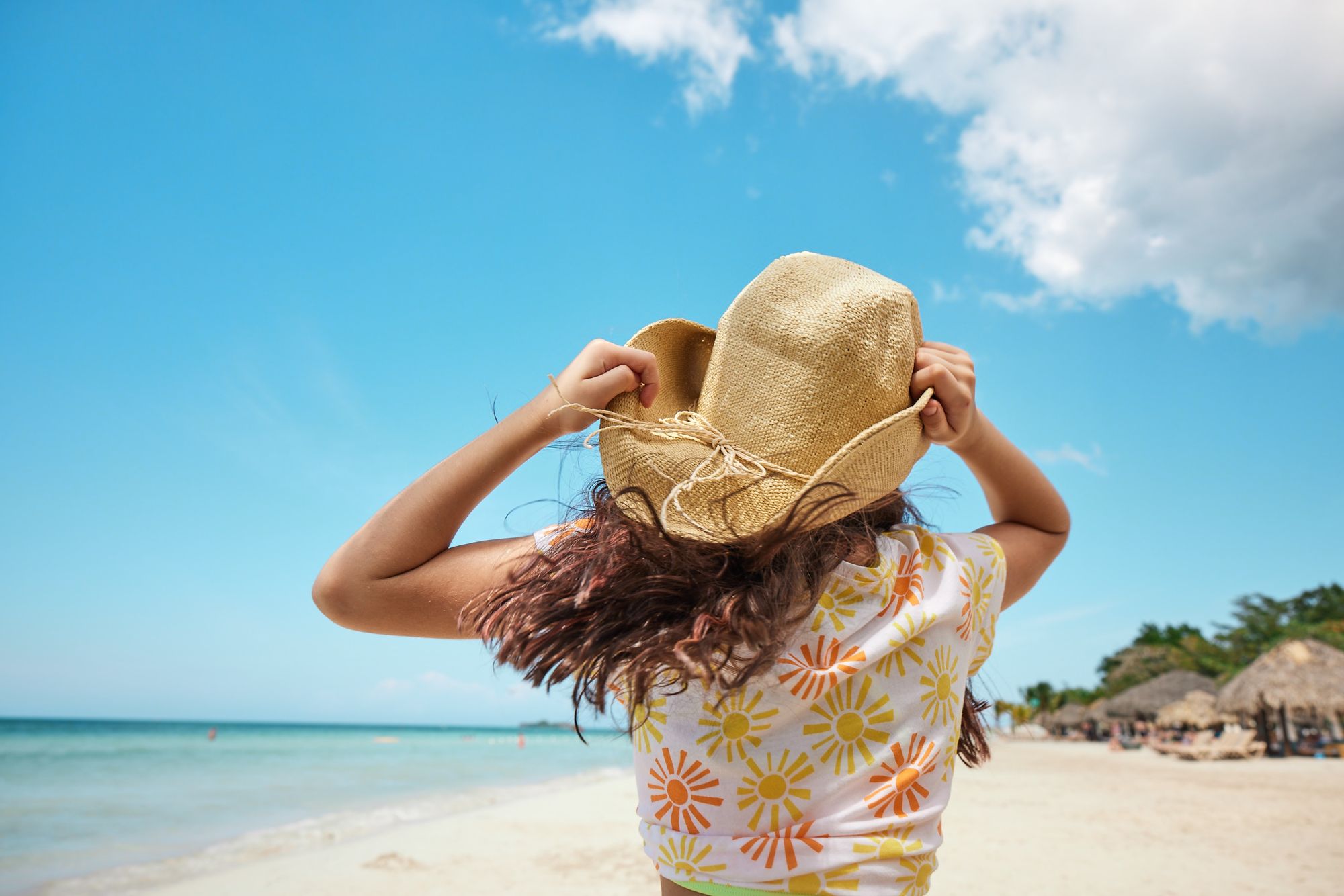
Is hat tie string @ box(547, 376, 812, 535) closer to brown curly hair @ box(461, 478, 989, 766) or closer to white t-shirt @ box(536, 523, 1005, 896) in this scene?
brown curly hair @ box(461, 478, 989, 766)

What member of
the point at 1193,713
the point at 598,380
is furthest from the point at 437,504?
the point at 1193,713

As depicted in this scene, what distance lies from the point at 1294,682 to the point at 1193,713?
18.9ft

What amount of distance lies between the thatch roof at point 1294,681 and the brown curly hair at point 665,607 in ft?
76.2

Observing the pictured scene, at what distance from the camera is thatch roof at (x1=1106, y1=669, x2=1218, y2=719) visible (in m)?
27.0

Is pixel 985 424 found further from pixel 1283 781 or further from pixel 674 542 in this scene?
pixel 1283 781

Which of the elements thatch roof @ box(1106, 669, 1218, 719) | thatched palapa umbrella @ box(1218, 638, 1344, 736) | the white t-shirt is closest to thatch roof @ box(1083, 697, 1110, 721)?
thatch roof @ box(1106, 669, 1218, 719)

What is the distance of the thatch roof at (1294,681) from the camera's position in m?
18.4

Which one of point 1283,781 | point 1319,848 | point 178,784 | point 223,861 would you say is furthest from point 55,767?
point 1283,781

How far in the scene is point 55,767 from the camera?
877 inches

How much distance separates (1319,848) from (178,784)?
789 inches

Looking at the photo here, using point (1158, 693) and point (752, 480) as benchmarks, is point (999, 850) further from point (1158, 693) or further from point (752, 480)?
point (1158, 693)

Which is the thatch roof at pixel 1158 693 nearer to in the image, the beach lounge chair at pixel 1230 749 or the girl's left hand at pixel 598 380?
the beach lounge chair at pixel 1230 749

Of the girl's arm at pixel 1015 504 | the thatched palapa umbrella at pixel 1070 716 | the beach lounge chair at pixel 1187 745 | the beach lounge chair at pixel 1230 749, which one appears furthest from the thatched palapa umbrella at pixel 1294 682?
the girl's arm at pixel 1015 504

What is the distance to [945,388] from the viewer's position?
39.9 inches
